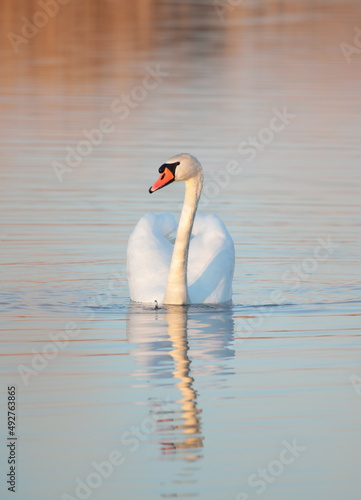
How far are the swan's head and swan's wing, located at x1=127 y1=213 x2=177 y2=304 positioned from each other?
0.90 meters

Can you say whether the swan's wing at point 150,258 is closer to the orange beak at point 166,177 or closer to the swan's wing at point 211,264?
the swan's wing at point 211,264

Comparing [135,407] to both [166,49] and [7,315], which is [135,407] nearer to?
[7,315]

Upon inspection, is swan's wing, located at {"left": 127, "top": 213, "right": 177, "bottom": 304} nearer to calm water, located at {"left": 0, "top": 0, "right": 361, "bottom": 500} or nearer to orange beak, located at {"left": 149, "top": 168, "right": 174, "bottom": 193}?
calm water, located at {"left": 0, "top": 0, "right": 361, "bottom": 500}

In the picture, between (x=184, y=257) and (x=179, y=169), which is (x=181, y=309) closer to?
(x=184, y=257)

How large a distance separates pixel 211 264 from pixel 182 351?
215 cm

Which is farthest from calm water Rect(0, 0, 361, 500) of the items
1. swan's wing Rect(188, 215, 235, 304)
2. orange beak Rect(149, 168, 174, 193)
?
orange beak Rect(149, 168, 174, 193)

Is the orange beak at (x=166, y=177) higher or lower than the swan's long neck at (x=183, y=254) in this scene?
higher

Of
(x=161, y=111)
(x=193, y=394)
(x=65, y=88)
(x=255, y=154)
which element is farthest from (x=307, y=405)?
(x=65, y=88)

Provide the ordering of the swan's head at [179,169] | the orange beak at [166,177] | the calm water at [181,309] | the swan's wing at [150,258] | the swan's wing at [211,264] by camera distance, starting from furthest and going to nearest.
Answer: the swan's wing at [150,258] < the swan's wing at [211,264] < the swan's head at [179,169] < the orange beak at [166,177] < the calm water at [181,309]

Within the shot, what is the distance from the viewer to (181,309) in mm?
12234

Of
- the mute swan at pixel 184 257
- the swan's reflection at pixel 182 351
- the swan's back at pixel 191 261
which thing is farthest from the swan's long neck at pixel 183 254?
the swan's back at pixel 191 261

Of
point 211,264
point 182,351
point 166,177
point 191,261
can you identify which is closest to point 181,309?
point 211,264

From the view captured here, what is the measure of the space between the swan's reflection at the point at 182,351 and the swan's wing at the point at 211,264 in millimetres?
176

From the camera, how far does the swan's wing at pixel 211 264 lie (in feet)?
40.9
